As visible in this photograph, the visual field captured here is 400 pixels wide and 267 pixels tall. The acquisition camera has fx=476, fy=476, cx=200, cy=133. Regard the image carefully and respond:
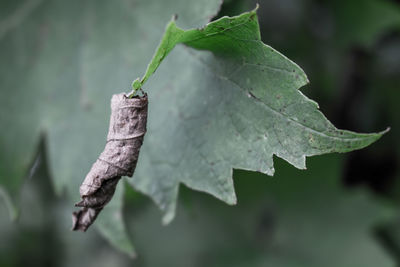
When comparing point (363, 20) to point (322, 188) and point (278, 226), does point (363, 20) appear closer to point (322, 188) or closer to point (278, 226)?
point (322, 188)

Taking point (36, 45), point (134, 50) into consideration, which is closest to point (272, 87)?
point (134, 50)

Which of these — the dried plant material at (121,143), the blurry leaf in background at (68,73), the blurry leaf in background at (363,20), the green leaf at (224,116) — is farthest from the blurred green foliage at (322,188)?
the dried plant material at (121,143)

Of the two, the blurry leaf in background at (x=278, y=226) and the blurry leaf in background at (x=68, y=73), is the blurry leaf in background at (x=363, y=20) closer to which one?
the blurry leaf in background at (x=278, y=226)

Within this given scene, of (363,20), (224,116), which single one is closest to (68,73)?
(224,116)

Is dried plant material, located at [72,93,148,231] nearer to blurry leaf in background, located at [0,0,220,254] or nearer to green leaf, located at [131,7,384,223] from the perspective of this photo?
green leaf, located at [131,7,384,223]

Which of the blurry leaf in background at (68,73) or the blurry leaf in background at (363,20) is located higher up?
the blurry leaf in background at (363,20)

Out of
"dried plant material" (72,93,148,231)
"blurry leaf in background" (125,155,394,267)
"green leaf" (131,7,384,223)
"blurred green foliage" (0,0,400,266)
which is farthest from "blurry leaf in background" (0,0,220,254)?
"blurry leaf in background" (125,155,394,267)
